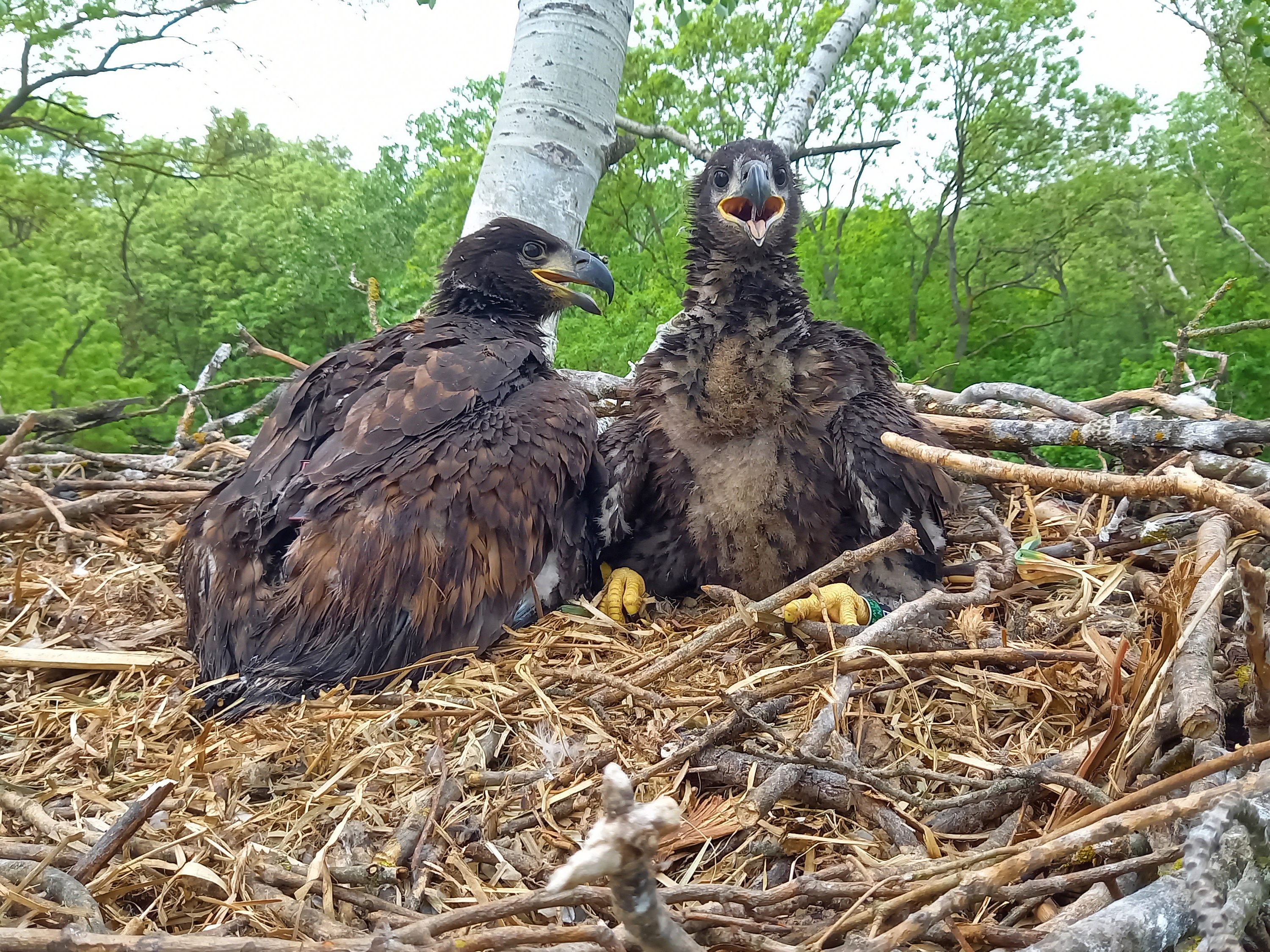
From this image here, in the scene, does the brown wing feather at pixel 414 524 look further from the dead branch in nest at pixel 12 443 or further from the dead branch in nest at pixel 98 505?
the dead branch in nest at pixel 12 443

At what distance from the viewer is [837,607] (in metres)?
2.59

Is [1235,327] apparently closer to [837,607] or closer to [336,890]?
[837,607]

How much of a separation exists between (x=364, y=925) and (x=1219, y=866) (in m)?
1.35

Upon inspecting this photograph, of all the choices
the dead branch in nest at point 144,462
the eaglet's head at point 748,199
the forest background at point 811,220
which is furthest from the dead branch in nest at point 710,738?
the forest background at point 811,220

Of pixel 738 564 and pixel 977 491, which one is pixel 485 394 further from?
Answer: pixel 977 491

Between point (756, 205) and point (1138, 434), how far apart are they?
5.23 feet

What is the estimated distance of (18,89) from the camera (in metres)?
12.7

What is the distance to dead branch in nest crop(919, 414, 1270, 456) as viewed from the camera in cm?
254

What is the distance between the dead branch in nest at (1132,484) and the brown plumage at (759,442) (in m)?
0.87

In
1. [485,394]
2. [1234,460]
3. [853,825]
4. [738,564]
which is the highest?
[1234,460]

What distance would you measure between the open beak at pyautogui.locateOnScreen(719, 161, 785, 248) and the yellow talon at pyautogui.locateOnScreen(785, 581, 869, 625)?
4.43 feet

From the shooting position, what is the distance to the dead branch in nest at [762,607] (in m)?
2.18

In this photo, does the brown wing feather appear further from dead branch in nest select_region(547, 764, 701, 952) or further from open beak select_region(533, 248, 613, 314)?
dead branch in nest select_region(547, 764, 701, 952)

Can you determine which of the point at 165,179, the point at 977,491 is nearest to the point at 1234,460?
the point at 977,491
